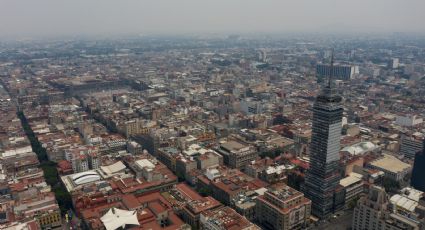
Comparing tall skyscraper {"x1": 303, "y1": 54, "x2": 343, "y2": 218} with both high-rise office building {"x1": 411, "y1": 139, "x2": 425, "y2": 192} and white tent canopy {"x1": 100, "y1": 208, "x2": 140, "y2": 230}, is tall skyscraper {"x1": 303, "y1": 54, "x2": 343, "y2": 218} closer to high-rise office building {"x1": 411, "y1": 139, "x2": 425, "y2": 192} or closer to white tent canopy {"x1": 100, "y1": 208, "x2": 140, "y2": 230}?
high-rise office building {"x1": 411, "y1": 139, "x2": 425, "y2": 192}

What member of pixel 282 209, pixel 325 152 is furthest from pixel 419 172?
pixel 282 209

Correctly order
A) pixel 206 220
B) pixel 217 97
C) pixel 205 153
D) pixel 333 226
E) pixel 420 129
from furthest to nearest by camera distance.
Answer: pixel 217 97 < pixel 420 129 < pixel 205 153 < pixel 333 226 < pixel 206 220

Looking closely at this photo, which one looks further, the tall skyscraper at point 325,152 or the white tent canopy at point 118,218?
the tall skyscraper at point 325,152

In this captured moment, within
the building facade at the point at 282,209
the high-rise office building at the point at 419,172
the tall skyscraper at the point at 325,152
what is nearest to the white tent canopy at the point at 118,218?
the building facade at the point at 282,209

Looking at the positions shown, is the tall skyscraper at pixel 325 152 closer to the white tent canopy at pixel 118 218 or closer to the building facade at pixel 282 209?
the building facade at pixel 282 209

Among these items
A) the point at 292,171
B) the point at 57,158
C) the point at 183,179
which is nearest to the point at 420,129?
the point at 292,171

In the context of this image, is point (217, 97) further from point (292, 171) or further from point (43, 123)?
point (292, 171)
